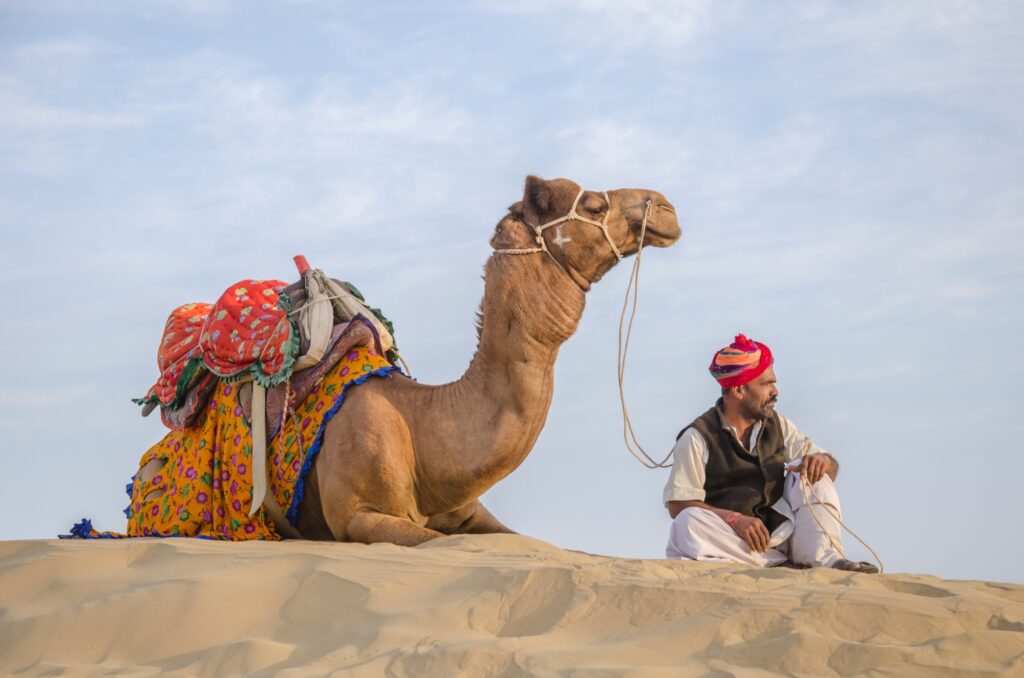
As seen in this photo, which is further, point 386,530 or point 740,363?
point 740,363

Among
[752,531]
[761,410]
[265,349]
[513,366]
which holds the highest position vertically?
[265,349]

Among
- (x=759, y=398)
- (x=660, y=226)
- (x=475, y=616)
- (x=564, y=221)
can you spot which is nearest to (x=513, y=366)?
(x=564, y=221)

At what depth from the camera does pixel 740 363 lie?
23.0 feet

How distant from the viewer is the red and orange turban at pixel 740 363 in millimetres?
7027

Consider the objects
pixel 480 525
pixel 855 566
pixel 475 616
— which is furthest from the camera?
pixel 480 525

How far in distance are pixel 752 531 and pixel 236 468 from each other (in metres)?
2.58

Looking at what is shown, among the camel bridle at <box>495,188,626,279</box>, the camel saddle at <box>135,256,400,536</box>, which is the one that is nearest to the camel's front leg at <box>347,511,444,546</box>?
the camel saddle at <box>135,256,400,536</box>

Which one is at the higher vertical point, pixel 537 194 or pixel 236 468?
pixel 537 194

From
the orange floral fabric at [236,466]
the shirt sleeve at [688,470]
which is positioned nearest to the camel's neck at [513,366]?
the orange floral fabric at [236,466]

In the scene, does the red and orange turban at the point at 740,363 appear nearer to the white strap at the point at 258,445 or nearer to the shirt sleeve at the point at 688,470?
the shirt sleeve at the point at 688,470

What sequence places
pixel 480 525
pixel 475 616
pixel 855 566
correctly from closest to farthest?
pixel 475 616 < pixel 855 566 < pixel 480 525

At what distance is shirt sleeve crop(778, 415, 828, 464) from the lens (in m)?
7.03

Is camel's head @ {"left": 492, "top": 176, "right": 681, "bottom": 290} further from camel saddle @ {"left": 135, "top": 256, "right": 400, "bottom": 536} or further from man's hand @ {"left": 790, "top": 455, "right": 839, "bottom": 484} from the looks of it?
man's hand @ {"left": 790, "top": 455, "right": 839, "bottom": 484}

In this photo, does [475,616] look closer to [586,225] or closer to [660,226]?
[586,225]
